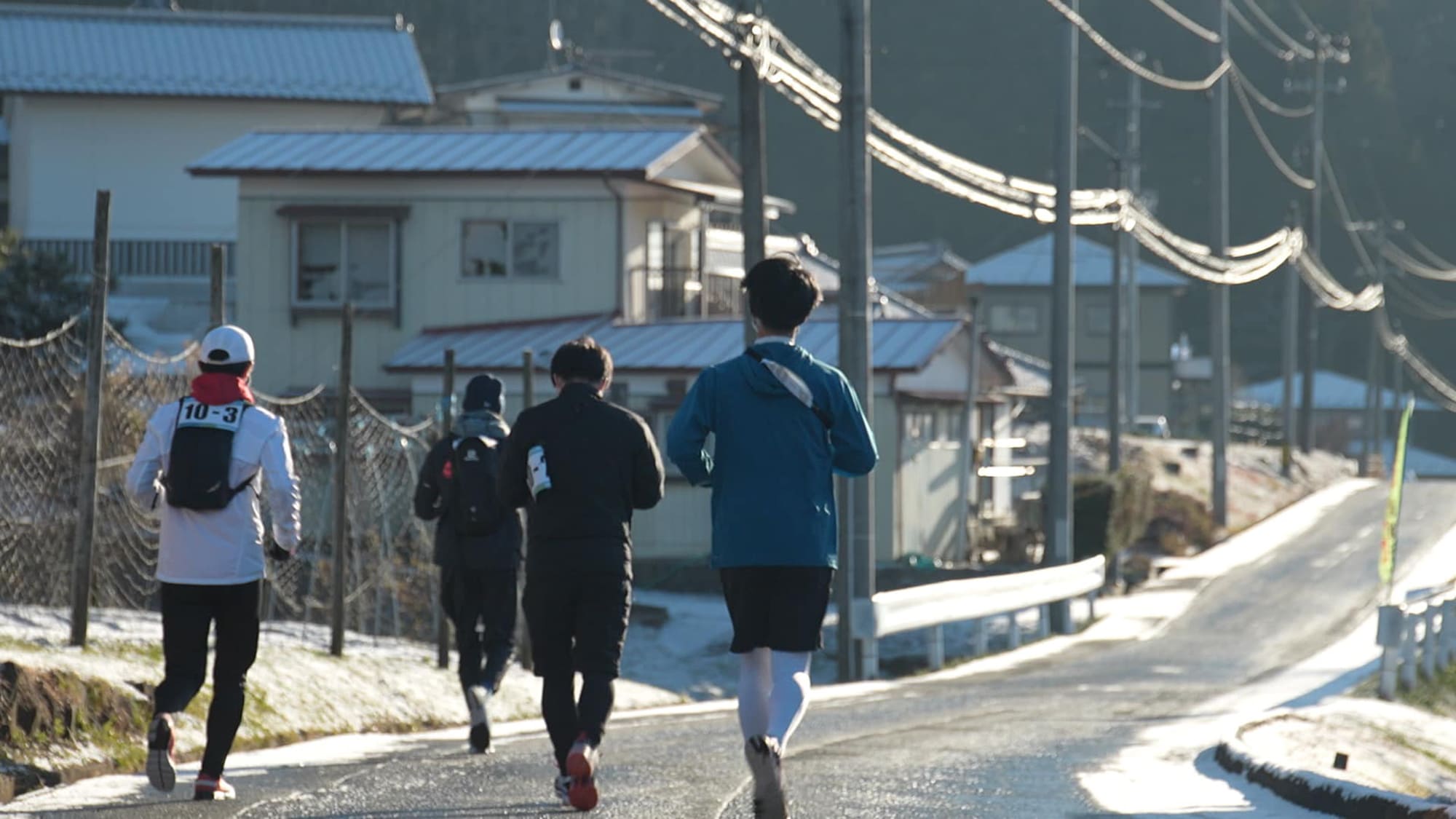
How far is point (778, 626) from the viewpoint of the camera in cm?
654

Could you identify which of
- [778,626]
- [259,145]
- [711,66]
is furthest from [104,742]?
[711,66]

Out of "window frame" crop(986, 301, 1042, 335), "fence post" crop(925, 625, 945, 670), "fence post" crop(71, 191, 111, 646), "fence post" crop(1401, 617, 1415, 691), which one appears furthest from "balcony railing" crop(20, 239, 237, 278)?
"window frame" crop(986, 301, 1042, 335)

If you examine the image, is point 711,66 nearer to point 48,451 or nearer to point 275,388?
point 275,388

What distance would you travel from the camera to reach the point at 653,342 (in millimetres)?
32250

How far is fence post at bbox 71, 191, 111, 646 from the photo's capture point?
1006 cm

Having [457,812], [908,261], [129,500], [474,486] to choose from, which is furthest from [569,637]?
[908,261]

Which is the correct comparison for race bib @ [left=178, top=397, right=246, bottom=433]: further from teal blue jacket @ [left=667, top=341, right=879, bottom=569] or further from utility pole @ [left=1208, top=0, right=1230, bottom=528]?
utility pole @ [left=1208, top=0, right=1230, bottom=528]

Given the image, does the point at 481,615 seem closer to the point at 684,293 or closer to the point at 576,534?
the point at 576,534

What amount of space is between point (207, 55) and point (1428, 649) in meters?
31.9

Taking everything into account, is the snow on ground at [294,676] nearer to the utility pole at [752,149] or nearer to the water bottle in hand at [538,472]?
the water bottle in hand at [538,472]

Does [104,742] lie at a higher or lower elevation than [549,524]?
lower

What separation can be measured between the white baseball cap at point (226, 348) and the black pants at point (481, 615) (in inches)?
107

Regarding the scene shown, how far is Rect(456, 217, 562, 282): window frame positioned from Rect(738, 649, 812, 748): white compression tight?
91.1 feet

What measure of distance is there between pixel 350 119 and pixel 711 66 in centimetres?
5172
